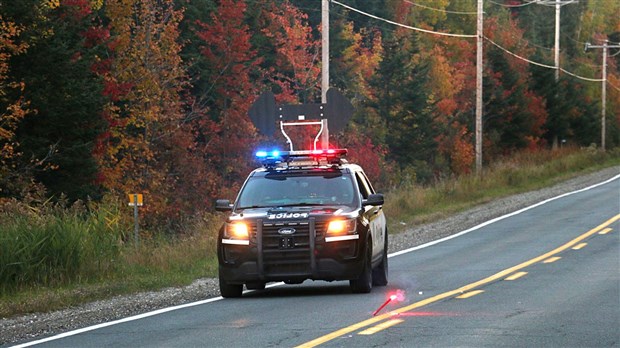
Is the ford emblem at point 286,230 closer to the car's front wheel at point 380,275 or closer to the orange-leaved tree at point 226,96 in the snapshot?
the car's front wheel at point 380,275

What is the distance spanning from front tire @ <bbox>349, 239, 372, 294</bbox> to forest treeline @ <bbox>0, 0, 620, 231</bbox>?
1554 centimetres

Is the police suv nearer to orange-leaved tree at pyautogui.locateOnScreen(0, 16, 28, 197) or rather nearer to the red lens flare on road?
the red lens flare on road

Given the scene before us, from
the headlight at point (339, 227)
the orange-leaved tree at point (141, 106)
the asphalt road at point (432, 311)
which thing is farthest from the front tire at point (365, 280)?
the orange-leaved tree at point (141, 106)

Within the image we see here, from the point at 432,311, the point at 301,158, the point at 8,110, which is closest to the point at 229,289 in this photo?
the point at 301,158

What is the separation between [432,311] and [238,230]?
3402 millimetres

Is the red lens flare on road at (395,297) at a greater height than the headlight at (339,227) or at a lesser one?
lesser

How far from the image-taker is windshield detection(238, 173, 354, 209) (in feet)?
59.4

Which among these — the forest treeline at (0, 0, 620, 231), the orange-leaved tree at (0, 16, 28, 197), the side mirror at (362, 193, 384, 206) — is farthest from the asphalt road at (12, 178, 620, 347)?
the forest treeline at (0, 0, 620, 231)

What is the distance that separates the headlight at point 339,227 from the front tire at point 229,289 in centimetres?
155

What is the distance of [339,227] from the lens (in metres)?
17.1

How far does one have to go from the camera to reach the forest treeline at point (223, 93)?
121 ft

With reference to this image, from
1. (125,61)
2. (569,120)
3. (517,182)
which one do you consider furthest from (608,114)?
(125,61)

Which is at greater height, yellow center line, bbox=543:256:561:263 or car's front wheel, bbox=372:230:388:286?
car's front wheel, bbox=372:230:388:286

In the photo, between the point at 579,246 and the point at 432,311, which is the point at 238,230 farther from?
the point at 579,246
